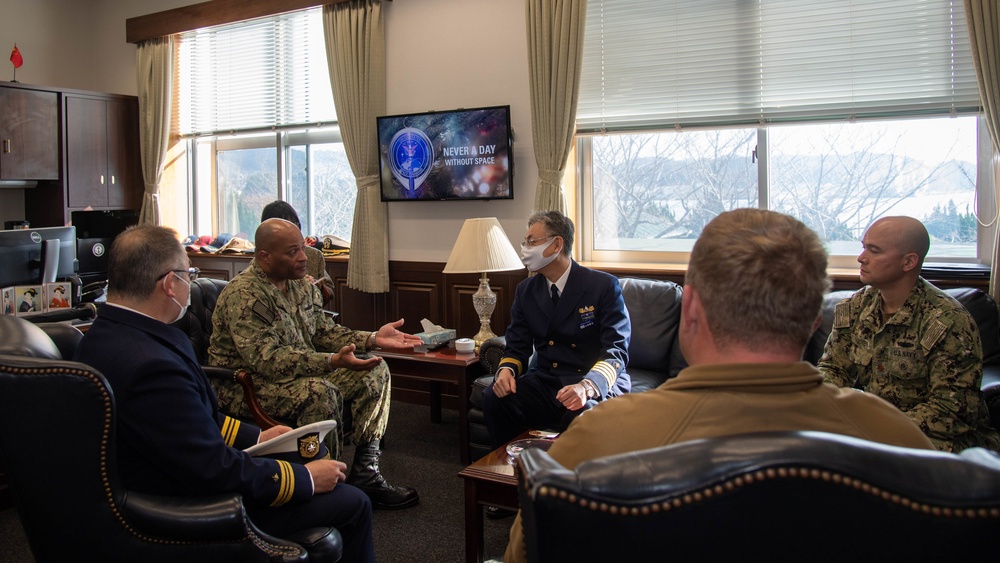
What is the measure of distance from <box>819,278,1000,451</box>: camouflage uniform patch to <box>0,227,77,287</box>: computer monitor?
3535 millimetres

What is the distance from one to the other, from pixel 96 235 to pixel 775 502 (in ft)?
22.0

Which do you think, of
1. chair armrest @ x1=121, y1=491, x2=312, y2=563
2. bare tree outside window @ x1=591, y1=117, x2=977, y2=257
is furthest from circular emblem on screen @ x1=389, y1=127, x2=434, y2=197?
chair armrest @ x1=121, y1=491, x2=312, y2=563

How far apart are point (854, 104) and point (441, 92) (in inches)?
96.4

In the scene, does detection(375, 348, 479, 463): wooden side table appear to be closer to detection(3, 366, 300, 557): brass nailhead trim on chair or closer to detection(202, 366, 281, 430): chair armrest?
detection(202, 366, 281, 430): chair armrest

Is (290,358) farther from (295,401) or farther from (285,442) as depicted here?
(285,442)

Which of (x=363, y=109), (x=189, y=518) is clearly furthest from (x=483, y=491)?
(x=363, y=109)

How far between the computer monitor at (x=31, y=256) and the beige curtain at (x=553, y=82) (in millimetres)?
2533

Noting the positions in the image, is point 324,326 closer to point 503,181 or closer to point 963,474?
point 503,181

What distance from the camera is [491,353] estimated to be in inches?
149

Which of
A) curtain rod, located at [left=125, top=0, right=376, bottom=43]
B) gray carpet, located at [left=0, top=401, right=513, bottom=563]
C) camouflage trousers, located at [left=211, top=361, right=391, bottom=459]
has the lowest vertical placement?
gray carpet, located at [left=0, top=401, right=513, bottom=563]

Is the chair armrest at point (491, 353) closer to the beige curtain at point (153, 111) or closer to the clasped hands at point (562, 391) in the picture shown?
the clasped hands at point (562, 391)

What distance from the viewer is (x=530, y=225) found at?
11.1ft

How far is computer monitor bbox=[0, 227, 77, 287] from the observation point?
3551mm

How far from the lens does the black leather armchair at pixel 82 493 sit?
158cm
